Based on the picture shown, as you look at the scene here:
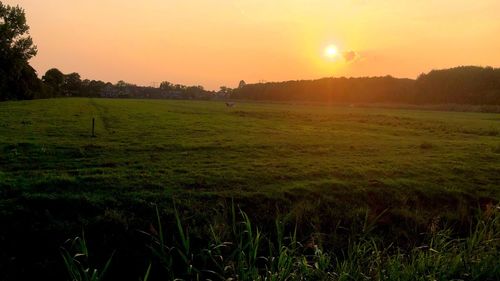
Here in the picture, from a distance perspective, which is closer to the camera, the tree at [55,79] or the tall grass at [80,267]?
the tall grass at [80,267]

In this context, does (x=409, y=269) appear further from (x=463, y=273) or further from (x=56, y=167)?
(x=56, y=167)

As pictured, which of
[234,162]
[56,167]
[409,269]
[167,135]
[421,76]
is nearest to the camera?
[409,269]

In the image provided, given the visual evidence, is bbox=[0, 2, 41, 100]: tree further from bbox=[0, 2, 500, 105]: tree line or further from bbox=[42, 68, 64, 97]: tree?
bbox=[42, 68, 64, 97]: tree

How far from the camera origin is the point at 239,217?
11930 mm

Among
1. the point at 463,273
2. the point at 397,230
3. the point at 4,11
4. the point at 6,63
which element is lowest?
the point at 397,230

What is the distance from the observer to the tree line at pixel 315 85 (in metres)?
67.5

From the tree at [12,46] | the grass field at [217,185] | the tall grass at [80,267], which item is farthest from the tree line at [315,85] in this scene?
the tall grass at [80,267]

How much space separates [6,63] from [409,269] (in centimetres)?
7464

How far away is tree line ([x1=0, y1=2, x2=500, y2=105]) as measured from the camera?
67.5 m

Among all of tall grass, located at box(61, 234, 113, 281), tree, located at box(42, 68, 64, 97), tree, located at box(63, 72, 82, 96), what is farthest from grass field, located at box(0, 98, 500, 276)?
tree, located at box(63, 72, 82, 96)

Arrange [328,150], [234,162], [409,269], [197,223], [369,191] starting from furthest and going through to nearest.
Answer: [328,150] → [234,162] → [369,191] → [197,223] → [409,269]

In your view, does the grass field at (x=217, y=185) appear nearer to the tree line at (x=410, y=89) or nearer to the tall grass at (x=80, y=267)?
the tall grass at (x=80, y=267)

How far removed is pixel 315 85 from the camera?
558ft

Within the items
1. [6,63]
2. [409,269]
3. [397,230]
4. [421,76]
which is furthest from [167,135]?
[421,76]
